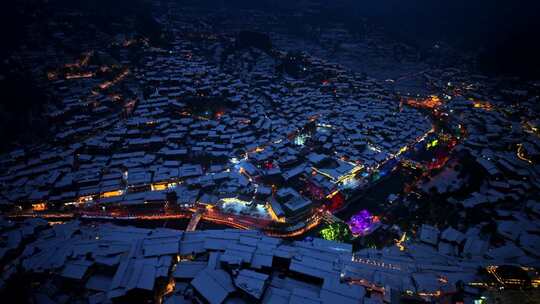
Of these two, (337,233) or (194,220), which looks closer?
(337,233)

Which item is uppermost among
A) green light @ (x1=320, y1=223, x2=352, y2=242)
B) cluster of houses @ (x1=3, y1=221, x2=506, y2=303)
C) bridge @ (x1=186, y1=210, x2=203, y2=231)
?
cluster of houses @ (x1=3, y1=221, x2=506, y2=303)

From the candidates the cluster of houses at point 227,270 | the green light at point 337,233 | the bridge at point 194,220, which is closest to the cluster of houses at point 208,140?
the bridge at point 194,220

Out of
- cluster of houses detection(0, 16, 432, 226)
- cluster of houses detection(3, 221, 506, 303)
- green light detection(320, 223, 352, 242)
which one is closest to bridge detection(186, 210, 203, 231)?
cluster of houses detection(0, 16, 432, 226)

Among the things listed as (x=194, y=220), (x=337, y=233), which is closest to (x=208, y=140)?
(x=194, y=220)

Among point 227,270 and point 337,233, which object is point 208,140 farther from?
point 227,270

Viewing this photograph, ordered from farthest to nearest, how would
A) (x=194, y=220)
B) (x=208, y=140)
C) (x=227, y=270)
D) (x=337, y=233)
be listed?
(x=208, y=140) → (x=194, y=220) → (x=337, y=233) → (x=227, y=270)

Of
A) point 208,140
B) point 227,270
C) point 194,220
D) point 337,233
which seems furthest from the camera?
point 208,140

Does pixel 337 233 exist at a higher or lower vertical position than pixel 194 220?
higher

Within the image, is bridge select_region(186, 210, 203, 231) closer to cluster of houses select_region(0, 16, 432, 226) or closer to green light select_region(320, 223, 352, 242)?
cluster of houses select_region(0, 16, 432, 226)

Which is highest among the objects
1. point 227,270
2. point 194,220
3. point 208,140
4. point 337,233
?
point 227,270

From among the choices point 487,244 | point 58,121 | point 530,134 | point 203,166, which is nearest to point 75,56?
point 58,121

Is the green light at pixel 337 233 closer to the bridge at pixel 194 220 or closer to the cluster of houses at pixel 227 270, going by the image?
the cluster of houses at pixel 227 270
